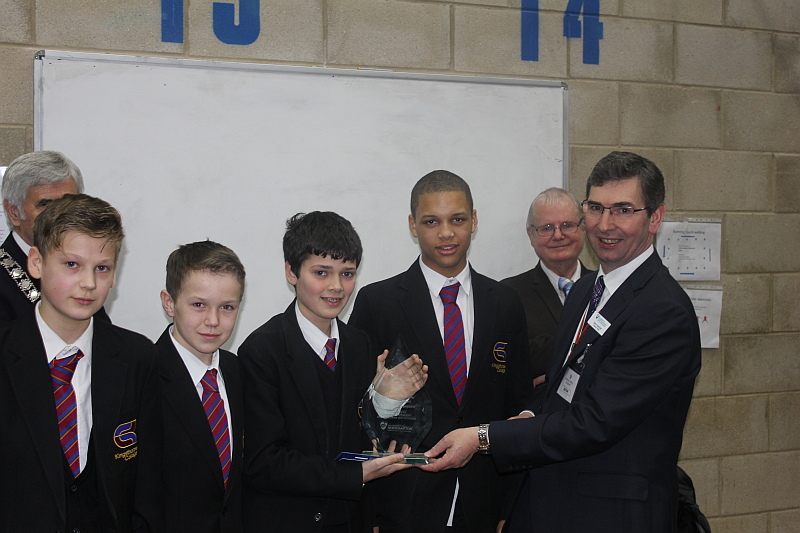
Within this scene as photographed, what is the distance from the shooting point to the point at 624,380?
1.95m

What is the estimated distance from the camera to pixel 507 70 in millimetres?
3539

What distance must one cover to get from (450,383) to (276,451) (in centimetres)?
65

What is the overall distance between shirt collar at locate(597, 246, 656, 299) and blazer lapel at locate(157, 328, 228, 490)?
1273 millimetres

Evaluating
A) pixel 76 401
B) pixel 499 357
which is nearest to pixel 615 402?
pixel 499 357

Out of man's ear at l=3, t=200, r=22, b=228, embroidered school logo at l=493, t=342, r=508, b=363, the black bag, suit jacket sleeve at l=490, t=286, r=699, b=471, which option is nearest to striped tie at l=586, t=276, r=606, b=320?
suit jacket sleeve at l=490, t=286, r=699, b=471

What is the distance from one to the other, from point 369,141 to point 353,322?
3.80ft

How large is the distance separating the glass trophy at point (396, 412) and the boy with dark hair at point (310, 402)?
0.04 meters

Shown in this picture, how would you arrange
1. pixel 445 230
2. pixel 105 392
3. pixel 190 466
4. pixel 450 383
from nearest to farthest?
pixel 105 392 → pixel 190 466 → pixel 450 383 → pixel 445 230

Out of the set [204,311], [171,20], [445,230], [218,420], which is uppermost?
[171,20]

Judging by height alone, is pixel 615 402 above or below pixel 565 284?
below

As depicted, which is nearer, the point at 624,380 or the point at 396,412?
the point at 624,380

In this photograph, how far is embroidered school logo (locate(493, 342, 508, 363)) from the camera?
2.44 metres

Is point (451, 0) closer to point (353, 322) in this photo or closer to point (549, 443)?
point (353, 322)

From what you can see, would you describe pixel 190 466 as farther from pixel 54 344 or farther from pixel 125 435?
pixel 54 344
